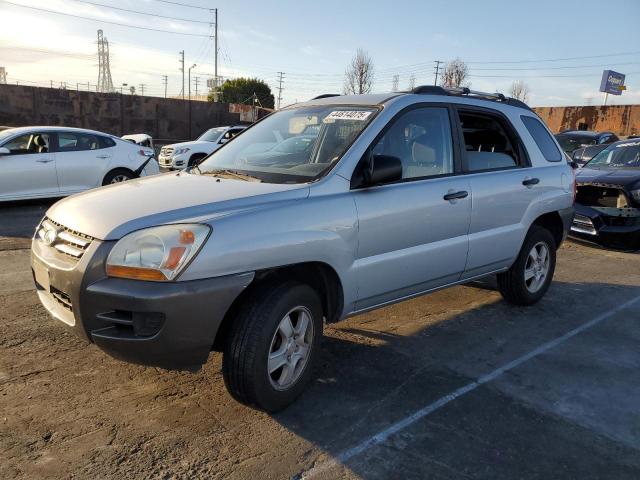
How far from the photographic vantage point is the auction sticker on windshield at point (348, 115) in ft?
12.2

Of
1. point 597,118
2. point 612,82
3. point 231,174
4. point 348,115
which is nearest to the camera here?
point 231,174

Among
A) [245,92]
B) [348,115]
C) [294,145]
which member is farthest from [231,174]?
[245,92]

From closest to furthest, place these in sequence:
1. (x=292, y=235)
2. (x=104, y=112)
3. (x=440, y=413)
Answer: (x=292, y=235), (x=440, y=413), (x=104, y=112)

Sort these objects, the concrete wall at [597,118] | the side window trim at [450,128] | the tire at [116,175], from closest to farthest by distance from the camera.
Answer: the side window trim at [450,128] < the tire at [116,175] < the concrete wall at [597,118]

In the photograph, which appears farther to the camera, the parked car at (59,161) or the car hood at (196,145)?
the car hood at (196,145)

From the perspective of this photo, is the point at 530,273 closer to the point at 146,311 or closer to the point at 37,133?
the point at 146,311

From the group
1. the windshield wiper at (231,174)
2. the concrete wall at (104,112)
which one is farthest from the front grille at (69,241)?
the concrete wall at (104,112)

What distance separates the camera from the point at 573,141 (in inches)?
616

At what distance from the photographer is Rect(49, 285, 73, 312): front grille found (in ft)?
9.30

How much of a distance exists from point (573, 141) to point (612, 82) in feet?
173

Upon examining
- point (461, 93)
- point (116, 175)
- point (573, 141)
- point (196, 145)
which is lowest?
point (116, 175)

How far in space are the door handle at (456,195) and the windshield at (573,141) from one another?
41.3ft

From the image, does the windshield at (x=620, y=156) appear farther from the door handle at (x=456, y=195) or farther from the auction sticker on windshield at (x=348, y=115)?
the auction sticker on windshield at (x=348, y=115)

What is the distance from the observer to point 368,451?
277cm
